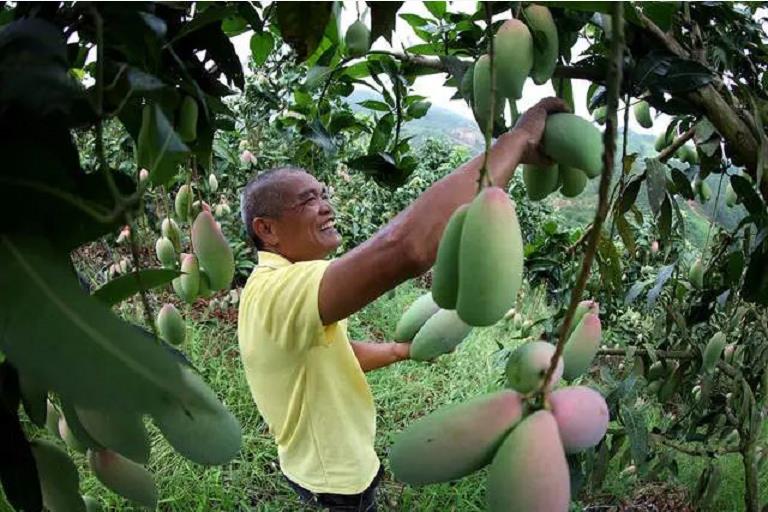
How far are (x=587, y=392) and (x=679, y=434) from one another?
1.10m

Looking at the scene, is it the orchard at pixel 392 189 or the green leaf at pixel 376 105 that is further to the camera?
the green leaf at pixel 376 105

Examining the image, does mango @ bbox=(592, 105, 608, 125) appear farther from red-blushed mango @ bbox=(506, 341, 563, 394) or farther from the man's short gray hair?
the man's short gray hair

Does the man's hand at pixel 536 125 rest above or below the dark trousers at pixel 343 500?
above

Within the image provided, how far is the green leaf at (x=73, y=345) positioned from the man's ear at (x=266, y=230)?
46.7 inches

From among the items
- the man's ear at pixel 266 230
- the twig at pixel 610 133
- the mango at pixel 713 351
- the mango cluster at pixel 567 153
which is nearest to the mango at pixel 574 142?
the mango cluster at pixel 567 153

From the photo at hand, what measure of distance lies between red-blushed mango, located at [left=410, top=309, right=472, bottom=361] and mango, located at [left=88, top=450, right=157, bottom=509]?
15.7 inches

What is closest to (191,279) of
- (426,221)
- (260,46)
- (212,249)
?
(212,249)

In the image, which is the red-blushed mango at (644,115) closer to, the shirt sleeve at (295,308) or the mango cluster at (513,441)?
the shirt sleeve at (295,308)

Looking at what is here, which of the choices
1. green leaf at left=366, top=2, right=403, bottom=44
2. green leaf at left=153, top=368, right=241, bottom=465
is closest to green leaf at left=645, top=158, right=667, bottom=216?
green leaf at left=366, top=2, right=403, bottom=44

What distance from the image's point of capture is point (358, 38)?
75 cm

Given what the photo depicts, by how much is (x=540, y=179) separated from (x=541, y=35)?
122 mm

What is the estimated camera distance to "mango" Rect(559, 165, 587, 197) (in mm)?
624

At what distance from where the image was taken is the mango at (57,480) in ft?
1.70

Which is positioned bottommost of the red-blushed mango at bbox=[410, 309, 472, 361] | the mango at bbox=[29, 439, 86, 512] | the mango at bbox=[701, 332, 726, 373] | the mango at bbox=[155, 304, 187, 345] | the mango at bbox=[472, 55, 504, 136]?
the mango at bbox=[701, 332, 726, 373]
